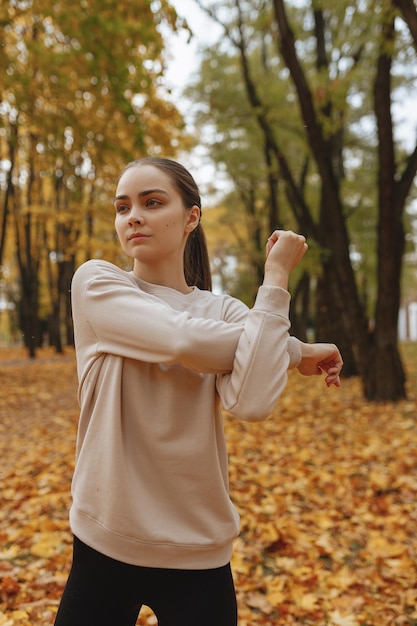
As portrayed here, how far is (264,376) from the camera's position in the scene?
1.21 metres

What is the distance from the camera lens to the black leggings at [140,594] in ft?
4.35

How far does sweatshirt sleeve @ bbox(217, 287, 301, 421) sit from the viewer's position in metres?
1.21

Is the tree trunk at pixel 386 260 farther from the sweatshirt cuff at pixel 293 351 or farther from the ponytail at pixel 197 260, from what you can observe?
the sweatshirt cuff at pixel 293 351

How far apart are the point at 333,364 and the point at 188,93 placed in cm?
1464

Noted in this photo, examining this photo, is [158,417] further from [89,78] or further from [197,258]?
[89,78]

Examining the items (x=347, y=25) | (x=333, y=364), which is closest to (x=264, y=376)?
(x=333, y=364)

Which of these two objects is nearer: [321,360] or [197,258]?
[321,360]

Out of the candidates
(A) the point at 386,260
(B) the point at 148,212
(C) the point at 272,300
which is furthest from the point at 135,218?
(A) the point at 386,260

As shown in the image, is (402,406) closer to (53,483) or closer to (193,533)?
(53,483)

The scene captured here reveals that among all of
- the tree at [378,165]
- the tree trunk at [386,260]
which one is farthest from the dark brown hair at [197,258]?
the tree trunk at [386,260]

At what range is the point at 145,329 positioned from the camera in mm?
1259

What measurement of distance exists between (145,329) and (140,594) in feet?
2.34

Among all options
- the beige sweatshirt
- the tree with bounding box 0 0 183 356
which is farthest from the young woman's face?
the tree with bounding box 0 0 183 356

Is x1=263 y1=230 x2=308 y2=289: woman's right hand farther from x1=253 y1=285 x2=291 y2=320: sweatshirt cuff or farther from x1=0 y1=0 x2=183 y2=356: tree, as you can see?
x1=0 y1=0 x2=183 y2=356: tree
